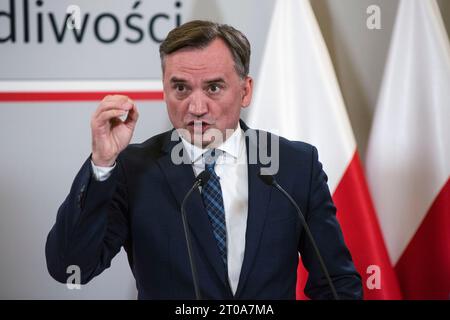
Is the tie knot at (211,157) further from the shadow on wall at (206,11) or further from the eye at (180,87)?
the shadow on wall at (206,11)

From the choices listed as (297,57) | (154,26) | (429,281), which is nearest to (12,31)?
(154,26)

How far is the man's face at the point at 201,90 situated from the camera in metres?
1.27

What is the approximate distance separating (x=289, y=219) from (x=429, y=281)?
836 millimetres

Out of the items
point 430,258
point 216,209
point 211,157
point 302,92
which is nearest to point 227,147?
point 211,157

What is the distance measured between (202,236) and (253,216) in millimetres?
117

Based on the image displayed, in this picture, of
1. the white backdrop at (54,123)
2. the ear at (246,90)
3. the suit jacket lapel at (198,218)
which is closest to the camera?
the suit jacket lapel at (198,218)

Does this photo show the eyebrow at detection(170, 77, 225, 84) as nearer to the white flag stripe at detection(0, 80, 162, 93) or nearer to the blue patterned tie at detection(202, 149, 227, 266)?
the blue patterned tie at detection(202, 149, 227, 266)

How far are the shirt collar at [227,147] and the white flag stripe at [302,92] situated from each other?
0.50 metres

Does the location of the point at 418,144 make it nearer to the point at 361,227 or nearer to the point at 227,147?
the point at 361,227

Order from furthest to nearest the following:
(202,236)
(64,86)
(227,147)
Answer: (64,86)
(227,147)
(202,236)

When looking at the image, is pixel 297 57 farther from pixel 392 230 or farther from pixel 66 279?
pixel 66 279

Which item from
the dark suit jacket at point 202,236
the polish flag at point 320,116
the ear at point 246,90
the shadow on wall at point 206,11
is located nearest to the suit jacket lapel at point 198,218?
the dark suit jacket at point 202,236

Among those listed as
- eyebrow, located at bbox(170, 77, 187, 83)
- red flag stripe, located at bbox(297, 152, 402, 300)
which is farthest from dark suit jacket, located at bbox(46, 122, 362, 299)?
red flag stripe, located at bbox(297, 152, 402, 300)

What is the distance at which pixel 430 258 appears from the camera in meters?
1.89
